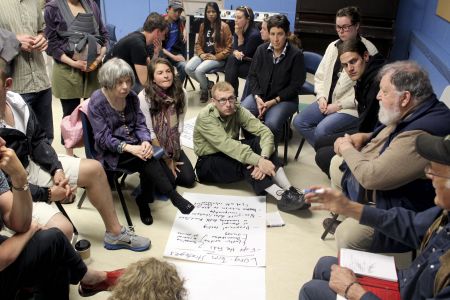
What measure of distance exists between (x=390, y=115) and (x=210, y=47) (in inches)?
126

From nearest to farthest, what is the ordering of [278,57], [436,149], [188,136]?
1. [436,149]
2. [278,57]
3. [188,136]

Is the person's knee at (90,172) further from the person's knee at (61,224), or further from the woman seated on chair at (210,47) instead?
the woman seated on chair at (210,47)

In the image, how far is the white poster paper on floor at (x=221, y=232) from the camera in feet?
7.30

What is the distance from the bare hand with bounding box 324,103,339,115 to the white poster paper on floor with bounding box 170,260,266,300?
4.81 feet

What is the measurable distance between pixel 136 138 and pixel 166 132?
1.03ft

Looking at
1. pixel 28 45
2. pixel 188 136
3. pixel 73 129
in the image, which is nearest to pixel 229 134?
pixel 188 136

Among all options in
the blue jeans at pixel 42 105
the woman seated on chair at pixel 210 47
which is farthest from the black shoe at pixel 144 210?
the woman seated on chair at pixel 210 47

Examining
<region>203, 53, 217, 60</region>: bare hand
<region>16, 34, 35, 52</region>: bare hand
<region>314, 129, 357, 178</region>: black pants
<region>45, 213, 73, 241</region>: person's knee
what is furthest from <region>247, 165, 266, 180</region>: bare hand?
<region>203, 53, 217, 60</region>: bare hand

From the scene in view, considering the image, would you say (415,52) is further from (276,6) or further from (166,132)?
(166,132)

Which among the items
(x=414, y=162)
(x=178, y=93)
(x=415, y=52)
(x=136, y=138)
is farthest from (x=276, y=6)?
(x=414, y=162)

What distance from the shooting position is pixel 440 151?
4.11 feet

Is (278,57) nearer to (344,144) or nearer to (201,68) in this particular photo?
(344,144)

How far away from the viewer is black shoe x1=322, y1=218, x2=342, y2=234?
2365 millimetres

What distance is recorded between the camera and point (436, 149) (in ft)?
4.17
